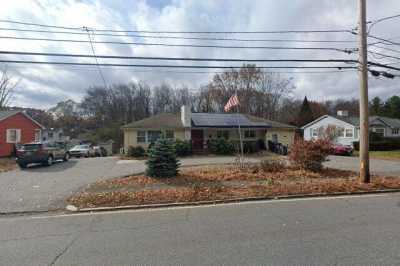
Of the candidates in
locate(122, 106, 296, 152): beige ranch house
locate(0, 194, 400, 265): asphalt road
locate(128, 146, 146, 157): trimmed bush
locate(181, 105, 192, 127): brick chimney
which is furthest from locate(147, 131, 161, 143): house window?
locate(0, 194, 400, 265): asphalt road

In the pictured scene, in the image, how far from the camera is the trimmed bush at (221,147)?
26094 millimetres

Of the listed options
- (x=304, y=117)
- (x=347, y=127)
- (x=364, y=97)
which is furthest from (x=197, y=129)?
(x=304, y=117)

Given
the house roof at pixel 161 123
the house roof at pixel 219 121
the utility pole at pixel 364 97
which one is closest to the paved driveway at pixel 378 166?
the utility pole at pixel 364 97

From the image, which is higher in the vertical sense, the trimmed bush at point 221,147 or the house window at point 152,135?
the house window at point 152,135

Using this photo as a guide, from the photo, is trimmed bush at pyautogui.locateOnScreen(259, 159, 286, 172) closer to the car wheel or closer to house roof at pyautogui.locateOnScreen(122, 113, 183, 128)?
the car wheel

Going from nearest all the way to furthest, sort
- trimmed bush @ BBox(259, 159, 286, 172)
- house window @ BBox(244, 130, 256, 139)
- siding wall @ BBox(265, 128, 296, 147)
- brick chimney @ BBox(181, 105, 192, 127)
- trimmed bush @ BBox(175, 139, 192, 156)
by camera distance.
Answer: trimmed bush @ BBox(259, 159, 286, 172)
trimmed bush @ BBox(175, 139, 192, 156)
brick chimney @ BBox(181, 105, 192, 127)
house window @ BBox(244, 130, 256, 139)
siding wall @ BBox(265, 128, 296, 147)

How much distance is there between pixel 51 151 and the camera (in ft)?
64.3

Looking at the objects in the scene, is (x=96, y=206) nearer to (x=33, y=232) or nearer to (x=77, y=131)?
(x=33, y=232)

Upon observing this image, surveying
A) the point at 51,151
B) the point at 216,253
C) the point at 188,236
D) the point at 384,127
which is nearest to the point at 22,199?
the point at 188,236

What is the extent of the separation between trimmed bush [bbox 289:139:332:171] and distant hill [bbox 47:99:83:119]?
270 feet

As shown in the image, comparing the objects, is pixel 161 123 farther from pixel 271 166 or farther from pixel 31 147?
pixel 271 166

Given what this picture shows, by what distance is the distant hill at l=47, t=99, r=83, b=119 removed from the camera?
279 ft

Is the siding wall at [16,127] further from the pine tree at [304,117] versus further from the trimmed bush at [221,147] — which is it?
the pine tree at [304,117]

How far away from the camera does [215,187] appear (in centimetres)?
992
